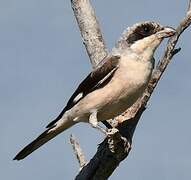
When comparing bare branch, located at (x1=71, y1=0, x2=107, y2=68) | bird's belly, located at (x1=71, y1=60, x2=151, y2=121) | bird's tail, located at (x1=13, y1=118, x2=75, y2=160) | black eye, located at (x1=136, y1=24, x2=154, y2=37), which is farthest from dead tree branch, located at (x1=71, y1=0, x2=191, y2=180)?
bird's tail, located at (x1=13, y1=118, x2=75, y2=160)

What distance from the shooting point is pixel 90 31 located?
9914mm

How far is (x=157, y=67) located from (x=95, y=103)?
1078 mm

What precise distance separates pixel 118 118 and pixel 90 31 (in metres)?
1.37

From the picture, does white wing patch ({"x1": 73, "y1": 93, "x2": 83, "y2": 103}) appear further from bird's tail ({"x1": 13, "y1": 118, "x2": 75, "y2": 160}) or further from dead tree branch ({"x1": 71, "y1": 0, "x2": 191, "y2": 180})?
dead tree branch ({"x1": 71, "y1": 0, "x2": 191, "y2": 180})

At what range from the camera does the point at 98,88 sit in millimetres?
9320

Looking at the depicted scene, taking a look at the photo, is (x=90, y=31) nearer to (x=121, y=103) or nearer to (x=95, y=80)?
(x=95, y=80)

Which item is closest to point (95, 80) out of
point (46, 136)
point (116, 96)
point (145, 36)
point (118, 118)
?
point (116, 96)

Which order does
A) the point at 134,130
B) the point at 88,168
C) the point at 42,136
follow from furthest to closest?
1. the point at 42,136
2. the point at 134,130
3. the point at 88,168

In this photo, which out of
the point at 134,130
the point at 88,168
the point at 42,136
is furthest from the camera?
the point at 42,136

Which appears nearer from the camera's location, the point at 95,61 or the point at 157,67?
the point at 157,67

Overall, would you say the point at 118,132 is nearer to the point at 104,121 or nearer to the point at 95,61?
the point at 104,121

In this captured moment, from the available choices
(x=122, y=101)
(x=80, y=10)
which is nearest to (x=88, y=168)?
(x=122, y=101)

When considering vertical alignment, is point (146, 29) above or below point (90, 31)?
below

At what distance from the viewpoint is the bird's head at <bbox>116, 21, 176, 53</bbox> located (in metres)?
9.09
